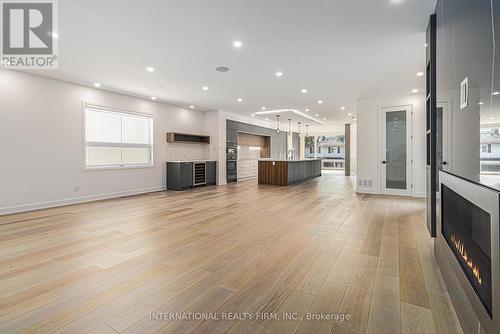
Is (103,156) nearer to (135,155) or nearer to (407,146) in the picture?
(135,155)

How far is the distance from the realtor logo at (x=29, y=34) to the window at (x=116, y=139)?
1.73m

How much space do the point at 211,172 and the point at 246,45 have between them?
19.0ft

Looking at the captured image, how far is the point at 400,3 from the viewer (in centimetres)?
270

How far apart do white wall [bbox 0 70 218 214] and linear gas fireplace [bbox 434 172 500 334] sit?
6606 millimetres

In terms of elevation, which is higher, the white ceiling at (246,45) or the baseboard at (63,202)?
the white ceiling at (246,45)

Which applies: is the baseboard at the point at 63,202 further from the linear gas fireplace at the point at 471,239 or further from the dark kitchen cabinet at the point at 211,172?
the linear gas fireplace at the point at 471,239

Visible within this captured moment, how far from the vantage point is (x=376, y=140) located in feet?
22.4

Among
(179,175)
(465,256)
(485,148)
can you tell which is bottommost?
(465,256)

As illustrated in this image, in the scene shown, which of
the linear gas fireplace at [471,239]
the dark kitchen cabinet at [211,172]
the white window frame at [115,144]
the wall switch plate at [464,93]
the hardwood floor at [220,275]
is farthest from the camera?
the dark kitchen cabinet at [211,172]

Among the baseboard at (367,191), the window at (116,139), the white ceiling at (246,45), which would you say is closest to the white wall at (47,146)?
the window at (116,139)

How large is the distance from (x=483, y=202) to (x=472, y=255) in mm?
448

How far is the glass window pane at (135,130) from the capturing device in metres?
6.86

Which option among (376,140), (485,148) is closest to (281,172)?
(376,140)

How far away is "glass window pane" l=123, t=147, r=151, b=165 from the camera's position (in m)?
6.86
